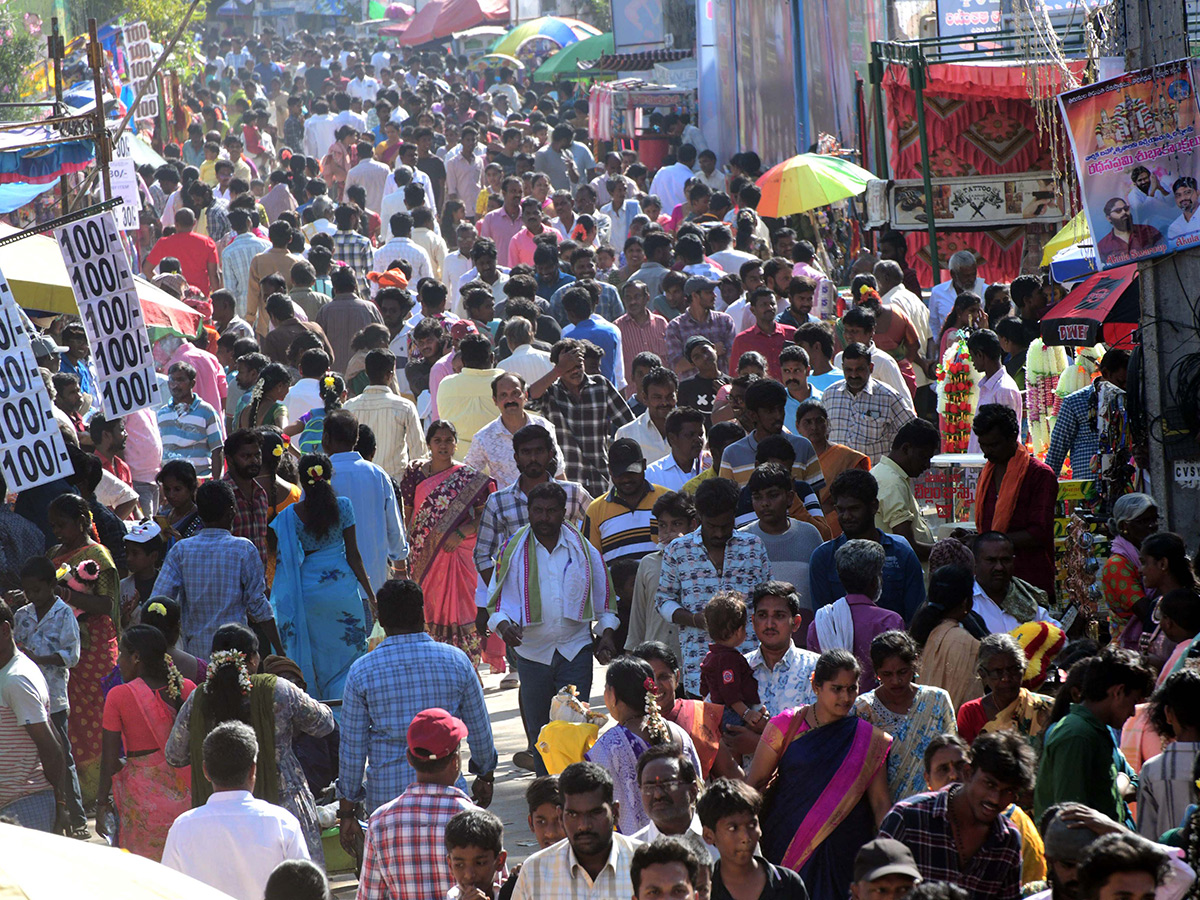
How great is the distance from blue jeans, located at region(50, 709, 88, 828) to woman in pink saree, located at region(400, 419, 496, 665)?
2.03 metres

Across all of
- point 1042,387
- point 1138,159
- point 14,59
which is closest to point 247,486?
point 1138,159

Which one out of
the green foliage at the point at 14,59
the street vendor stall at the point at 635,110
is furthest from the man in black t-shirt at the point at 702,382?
the green foliage at the point at 14,59

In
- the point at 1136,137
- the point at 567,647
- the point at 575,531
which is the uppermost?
the point at 1136,137

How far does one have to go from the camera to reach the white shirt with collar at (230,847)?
5.15m

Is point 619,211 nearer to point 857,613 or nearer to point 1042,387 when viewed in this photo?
point 1042,387

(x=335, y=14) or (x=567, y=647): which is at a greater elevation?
(x=335, y=14)

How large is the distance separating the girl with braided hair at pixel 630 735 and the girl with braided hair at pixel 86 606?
2.76m

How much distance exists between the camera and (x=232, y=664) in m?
6.03

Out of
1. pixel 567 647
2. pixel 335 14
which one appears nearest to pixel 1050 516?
pixel 567 647

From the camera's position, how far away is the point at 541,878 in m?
4.79

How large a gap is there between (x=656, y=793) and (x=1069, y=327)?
17.6 ft

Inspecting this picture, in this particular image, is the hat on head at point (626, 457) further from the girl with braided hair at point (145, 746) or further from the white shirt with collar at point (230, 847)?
the white shirt with collar at point (230, 847)

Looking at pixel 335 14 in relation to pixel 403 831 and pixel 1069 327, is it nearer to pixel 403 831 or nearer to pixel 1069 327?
pixel 1069 327

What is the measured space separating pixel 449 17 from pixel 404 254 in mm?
33283
